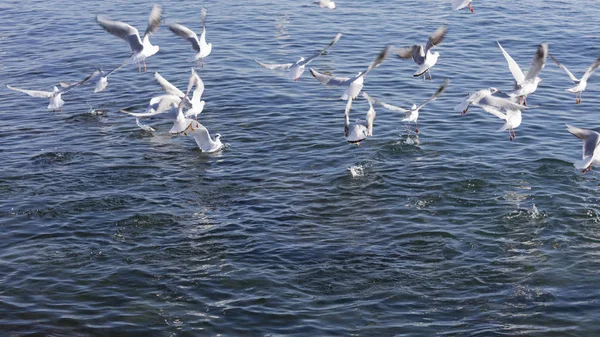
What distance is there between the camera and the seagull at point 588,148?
1569 cm

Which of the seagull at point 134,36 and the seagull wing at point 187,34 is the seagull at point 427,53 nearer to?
the seagull wing at point 187,34

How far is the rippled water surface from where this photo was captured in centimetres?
1235

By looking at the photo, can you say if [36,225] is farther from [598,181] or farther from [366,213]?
[598,181]

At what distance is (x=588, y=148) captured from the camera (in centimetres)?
1592

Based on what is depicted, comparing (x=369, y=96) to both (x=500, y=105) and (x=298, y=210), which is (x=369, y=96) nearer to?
(x=500, y=105)

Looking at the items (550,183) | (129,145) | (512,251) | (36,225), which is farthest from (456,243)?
(129,145)

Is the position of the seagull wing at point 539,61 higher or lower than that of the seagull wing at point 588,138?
higher

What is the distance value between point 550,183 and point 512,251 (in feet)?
11.0

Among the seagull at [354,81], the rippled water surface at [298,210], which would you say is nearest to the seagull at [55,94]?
the rippled water surface at [298,210]

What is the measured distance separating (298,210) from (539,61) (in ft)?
20.8

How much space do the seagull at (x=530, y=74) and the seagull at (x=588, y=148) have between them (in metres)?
2.57

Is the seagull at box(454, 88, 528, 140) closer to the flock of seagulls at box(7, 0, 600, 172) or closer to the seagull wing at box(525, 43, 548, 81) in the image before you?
the flock of seagulls at box(7, 0, 600, 172)

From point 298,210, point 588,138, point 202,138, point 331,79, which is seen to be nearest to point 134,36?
point 202,138

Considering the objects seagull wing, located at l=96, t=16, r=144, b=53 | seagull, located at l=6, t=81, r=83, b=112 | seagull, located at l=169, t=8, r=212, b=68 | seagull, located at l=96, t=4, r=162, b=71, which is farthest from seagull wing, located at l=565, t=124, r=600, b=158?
seagull, located at l=6, t=81, r=83, b=112
